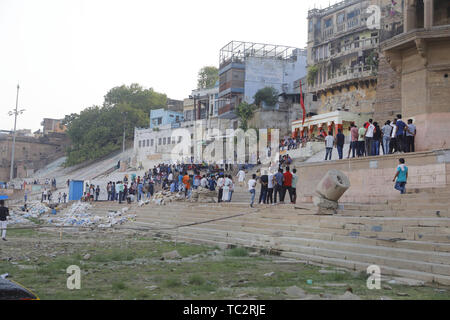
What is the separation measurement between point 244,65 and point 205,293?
3980cm

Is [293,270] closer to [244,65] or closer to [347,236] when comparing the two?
[347,236]

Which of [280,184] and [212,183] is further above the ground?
[212,183]

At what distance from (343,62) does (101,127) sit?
106ft

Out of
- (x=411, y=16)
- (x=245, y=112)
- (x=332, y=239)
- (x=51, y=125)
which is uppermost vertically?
(x=51, y=125)

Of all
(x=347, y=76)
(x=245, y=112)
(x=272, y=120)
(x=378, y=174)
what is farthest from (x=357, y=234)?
(x=245, y=112)

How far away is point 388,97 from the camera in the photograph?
23.3 meters

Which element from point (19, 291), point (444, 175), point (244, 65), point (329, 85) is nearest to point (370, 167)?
point (444, 175)

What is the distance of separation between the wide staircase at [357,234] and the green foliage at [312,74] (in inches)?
1082

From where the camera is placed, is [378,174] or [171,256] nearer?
[171,256]

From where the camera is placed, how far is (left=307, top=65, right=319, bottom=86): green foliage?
41.8 m

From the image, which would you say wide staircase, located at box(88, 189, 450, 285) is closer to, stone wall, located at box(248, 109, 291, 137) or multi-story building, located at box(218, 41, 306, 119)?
stone wall, located at box(248, 109, 291, 137)

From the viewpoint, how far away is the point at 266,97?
42.2m

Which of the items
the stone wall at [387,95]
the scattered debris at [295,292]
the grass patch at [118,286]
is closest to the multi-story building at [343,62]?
the stone wall at [387,95]

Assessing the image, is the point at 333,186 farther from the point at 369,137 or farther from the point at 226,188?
the point at 226,188
